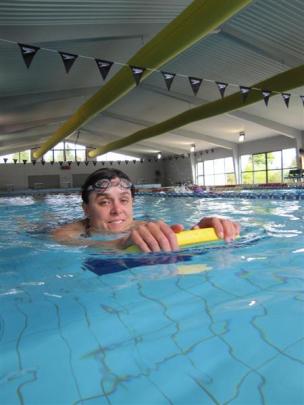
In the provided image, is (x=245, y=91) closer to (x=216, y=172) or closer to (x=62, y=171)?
(x=216, y=172)

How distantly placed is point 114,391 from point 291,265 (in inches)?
63.0

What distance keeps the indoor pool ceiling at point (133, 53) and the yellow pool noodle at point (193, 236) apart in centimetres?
453

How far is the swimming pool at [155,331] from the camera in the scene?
3.39 ft

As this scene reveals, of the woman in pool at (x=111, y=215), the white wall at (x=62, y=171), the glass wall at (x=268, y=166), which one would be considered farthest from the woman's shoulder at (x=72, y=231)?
the white wall at (x=62, y=171)

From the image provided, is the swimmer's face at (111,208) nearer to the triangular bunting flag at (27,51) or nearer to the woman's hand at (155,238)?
the woman's hand at (155,238)

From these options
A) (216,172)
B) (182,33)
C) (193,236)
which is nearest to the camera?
(193,236)

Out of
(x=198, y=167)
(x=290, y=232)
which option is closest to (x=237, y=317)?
(x=290, y=232)

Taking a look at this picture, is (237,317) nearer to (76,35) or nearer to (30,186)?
(76,35)

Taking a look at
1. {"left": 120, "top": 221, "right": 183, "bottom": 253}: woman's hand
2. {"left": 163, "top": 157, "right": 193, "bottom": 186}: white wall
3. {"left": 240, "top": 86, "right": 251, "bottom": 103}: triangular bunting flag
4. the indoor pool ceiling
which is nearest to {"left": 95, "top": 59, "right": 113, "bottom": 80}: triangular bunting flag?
the indoor pool ceiling

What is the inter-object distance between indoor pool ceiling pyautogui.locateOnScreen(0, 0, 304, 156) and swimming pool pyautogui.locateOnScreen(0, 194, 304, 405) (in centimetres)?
452

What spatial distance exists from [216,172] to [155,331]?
25.7 metres

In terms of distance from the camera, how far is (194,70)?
11.2 metres

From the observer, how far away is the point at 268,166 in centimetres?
2216

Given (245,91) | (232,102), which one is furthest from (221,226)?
(232,102)
